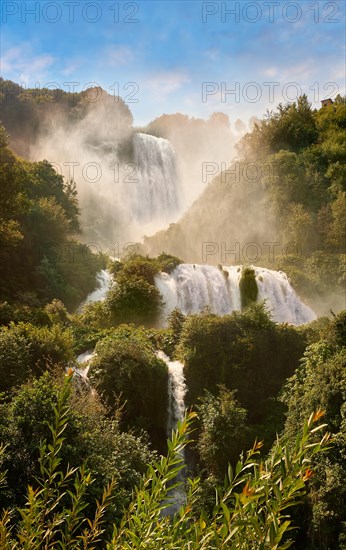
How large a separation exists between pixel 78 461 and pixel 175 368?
7629mm

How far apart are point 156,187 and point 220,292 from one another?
42.0 metres

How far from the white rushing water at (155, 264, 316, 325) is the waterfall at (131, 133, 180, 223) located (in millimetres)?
38982

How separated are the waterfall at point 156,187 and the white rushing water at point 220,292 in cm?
3898

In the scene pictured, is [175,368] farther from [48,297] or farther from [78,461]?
[48,297]

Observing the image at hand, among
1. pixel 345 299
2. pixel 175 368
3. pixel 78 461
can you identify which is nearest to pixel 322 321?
pixel 175 368

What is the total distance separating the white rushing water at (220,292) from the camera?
1033 inches

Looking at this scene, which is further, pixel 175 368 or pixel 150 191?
pixel 150 191

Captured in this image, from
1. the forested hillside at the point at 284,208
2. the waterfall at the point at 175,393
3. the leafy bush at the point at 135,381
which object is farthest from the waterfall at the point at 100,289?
the leafy bush at the point at 135,381

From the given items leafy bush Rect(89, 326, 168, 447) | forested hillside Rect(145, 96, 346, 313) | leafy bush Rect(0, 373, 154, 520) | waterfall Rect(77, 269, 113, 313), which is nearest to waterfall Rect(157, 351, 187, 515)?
leafy bush Rect(89, 326, 168, 447)

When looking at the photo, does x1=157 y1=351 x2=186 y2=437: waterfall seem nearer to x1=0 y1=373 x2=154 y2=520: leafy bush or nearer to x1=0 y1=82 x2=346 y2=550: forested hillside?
x1=0 y1=82 x2=346 y2=550: forested hillside

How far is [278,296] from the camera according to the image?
27.4 metres

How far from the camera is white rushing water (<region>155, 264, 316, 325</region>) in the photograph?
26250mm

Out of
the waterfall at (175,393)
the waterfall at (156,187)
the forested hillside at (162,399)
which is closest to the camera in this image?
the forested hillside at (162,399)

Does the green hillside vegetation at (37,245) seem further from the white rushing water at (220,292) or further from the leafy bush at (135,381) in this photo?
the leafy bush at (135,381)
